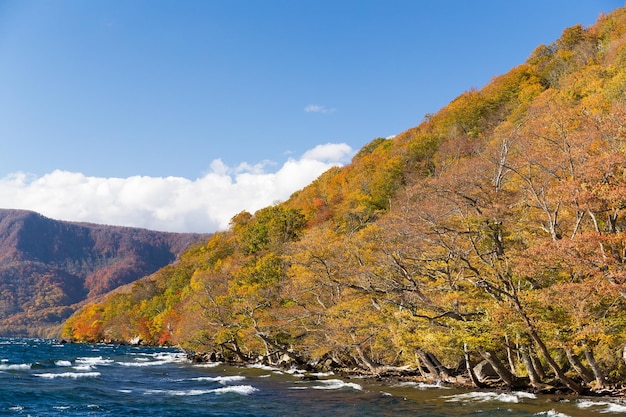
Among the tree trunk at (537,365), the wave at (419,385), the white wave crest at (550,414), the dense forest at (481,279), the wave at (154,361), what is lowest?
the wave at (154,361)

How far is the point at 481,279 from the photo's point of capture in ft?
81.4

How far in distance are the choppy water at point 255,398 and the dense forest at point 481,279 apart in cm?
268

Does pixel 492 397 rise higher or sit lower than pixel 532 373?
Answer: lower

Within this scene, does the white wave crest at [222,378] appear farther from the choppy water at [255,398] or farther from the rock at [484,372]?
the rock at [484,372]

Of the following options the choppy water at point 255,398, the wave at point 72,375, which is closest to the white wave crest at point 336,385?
the choppy water at point 255,398

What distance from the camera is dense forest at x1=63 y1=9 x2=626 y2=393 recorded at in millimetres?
21375

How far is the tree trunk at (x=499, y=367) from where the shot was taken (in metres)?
26.9

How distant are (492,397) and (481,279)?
6.32 meters

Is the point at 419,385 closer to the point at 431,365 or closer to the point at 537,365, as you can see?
the point at 431,365

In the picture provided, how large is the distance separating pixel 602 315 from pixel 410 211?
1148cm

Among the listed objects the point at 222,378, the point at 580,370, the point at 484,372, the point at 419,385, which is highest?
the point at 580,370

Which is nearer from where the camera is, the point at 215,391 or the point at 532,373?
the point at 532,373

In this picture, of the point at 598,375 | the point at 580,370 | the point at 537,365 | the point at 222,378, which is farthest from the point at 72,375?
the point at 598,375

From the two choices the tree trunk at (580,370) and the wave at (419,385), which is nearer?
the tree trunk at (580,370)
